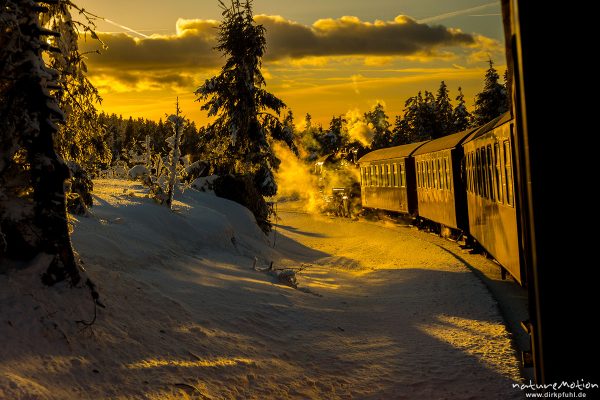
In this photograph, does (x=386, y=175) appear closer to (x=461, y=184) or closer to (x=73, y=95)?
(x=461, y=184)

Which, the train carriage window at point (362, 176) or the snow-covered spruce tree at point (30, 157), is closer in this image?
the snow-covered spruce tree at point (30, 157)

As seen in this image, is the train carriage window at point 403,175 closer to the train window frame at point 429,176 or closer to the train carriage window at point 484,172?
the train window frame at point 429,176

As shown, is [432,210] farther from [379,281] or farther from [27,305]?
[27,305]

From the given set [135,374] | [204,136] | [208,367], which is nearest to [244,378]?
[208,367]

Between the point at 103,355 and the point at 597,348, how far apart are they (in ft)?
18.1

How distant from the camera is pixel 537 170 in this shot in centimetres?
198

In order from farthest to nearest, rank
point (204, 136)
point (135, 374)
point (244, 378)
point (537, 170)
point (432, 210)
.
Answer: point (204, 136) → point (432, 210) → point (244, 378) → point (135, 374) → point (537, 170)

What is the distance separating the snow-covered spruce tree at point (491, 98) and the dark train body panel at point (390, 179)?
931 inches

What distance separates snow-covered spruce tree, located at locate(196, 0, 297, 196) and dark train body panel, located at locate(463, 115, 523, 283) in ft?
49.5

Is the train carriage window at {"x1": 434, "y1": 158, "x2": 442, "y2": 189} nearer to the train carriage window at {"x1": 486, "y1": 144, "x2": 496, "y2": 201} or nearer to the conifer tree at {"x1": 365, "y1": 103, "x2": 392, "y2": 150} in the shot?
the train carriage window at {"x1": 486, "y1": 144, "x2": 496, "y2": 201}

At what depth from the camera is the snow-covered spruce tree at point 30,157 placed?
6.86 m

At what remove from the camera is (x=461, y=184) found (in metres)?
17.7

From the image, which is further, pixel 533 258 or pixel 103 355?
pixel 103 355

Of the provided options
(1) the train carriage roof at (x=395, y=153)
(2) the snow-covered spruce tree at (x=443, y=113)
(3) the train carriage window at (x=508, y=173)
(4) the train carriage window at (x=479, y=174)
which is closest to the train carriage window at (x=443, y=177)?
(4) the train carriage window at (x=479, y=174)
